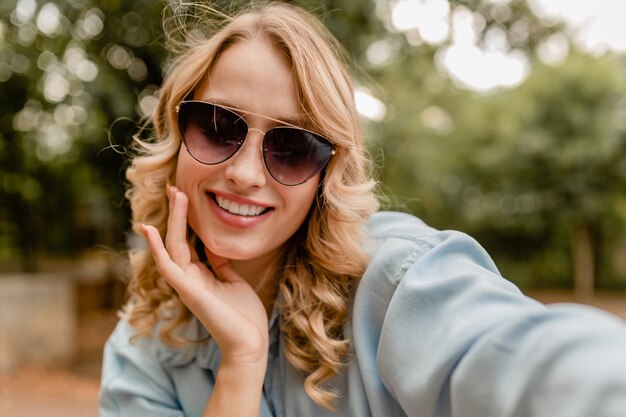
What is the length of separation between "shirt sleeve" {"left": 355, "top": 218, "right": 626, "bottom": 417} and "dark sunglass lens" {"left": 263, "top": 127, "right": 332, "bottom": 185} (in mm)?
314

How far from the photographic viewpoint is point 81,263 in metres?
13.3

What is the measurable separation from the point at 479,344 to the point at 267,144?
80cm

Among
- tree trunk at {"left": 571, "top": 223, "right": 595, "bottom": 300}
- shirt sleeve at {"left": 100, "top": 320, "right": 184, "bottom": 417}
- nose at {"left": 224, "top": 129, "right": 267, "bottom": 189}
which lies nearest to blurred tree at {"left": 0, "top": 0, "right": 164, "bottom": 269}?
shirt sleeve at {"left": 100, "top": 320, "right": 184, "bottom": 417}

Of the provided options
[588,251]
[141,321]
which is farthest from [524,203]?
[141,321]

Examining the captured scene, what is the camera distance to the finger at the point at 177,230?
164cm

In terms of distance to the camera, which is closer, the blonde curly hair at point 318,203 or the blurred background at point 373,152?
the blonde curly hair at point 318,203

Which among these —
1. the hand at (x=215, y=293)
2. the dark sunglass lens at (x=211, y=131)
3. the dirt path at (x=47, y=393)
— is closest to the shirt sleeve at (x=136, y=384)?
the hand at (x=215, y=293)

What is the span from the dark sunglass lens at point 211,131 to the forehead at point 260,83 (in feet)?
0.12

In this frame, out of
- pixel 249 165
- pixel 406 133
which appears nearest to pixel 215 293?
pixel 249 165

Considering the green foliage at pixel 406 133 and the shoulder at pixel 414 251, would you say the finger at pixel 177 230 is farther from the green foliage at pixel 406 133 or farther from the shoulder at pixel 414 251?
the green foliage at pixel 406 133

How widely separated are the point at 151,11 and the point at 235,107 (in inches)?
140

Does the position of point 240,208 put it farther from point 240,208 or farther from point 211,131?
point 211,131

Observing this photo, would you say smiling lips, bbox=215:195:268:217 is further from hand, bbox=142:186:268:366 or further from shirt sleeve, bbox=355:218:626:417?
shirt sleeve, bbox=355:218:626:417

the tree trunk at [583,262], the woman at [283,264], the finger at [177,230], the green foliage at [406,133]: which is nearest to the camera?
the woman at [283,264]
